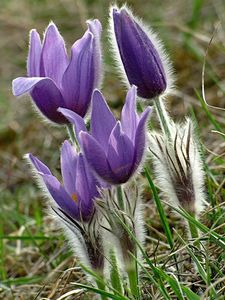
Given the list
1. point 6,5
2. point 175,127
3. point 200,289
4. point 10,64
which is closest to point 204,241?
point 200,289

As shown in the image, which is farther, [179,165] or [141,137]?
[179,165]

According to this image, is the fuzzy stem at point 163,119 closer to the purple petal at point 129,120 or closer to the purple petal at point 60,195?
the purple petal at point 129,120

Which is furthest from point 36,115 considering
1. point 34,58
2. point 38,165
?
point 38,165

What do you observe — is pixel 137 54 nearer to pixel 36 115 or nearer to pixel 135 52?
pixel 135 52

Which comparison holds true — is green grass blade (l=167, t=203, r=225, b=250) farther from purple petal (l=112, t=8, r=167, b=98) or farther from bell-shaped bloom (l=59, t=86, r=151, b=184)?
purple petal (l=112, t=8, r=167, b=98)

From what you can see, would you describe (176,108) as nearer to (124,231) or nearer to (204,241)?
(204,241)

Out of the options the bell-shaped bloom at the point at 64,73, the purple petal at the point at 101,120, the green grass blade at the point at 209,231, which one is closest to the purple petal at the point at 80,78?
the bell-shaped bloom at the point at 64,73
